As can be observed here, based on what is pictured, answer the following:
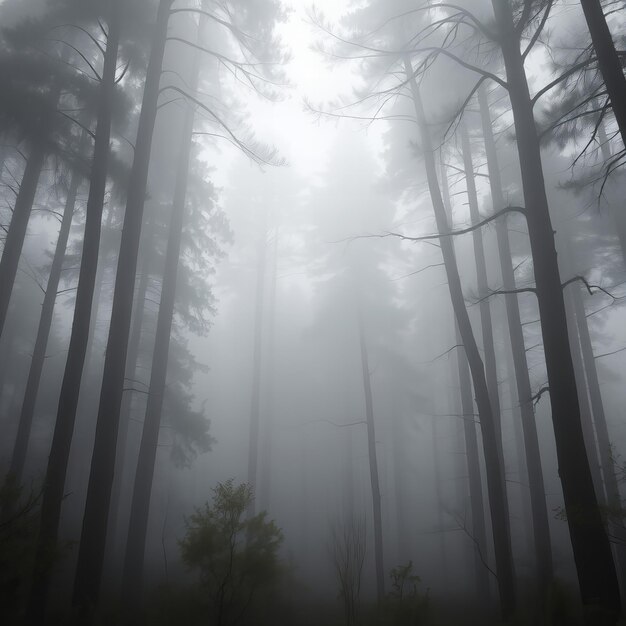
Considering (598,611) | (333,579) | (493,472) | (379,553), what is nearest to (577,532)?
(598,611)

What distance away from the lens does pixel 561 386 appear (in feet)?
15.5

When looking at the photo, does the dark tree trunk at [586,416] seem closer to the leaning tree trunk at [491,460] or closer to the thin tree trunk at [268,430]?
the leaning tree trunk at [491,460]

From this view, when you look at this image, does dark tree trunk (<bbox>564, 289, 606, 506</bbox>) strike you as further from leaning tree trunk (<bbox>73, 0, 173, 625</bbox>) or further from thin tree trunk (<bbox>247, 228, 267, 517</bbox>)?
leaning tree trunk (<bbox>73, 0, 173, 625</bbox>)

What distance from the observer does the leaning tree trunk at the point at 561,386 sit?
162 inches

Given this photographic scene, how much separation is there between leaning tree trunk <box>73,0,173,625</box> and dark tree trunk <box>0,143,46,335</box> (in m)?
2.88

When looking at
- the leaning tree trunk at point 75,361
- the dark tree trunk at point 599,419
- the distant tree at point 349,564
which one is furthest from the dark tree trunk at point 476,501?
the leaning tree trunk at point 75,361

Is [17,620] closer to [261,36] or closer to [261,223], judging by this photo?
[261,36]

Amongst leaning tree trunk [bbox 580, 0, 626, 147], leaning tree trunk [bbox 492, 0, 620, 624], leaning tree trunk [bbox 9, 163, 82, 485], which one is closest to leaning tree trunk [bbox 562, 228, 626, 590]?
leaning tree trunk [bbox 492, 0, 620, 624]

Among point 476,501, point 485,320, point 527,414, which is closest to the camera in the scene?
point 527,414

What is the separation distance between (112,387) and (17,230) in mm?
5598

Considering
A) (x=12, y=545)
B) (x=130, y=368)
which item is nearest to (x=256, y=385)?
(x=130, y=368)

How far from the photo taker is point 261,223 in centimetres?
2083

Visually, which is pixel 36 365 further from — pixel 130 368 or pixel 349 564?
→ pixel 349 564

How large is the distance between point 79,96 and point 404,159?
30.5 ft
